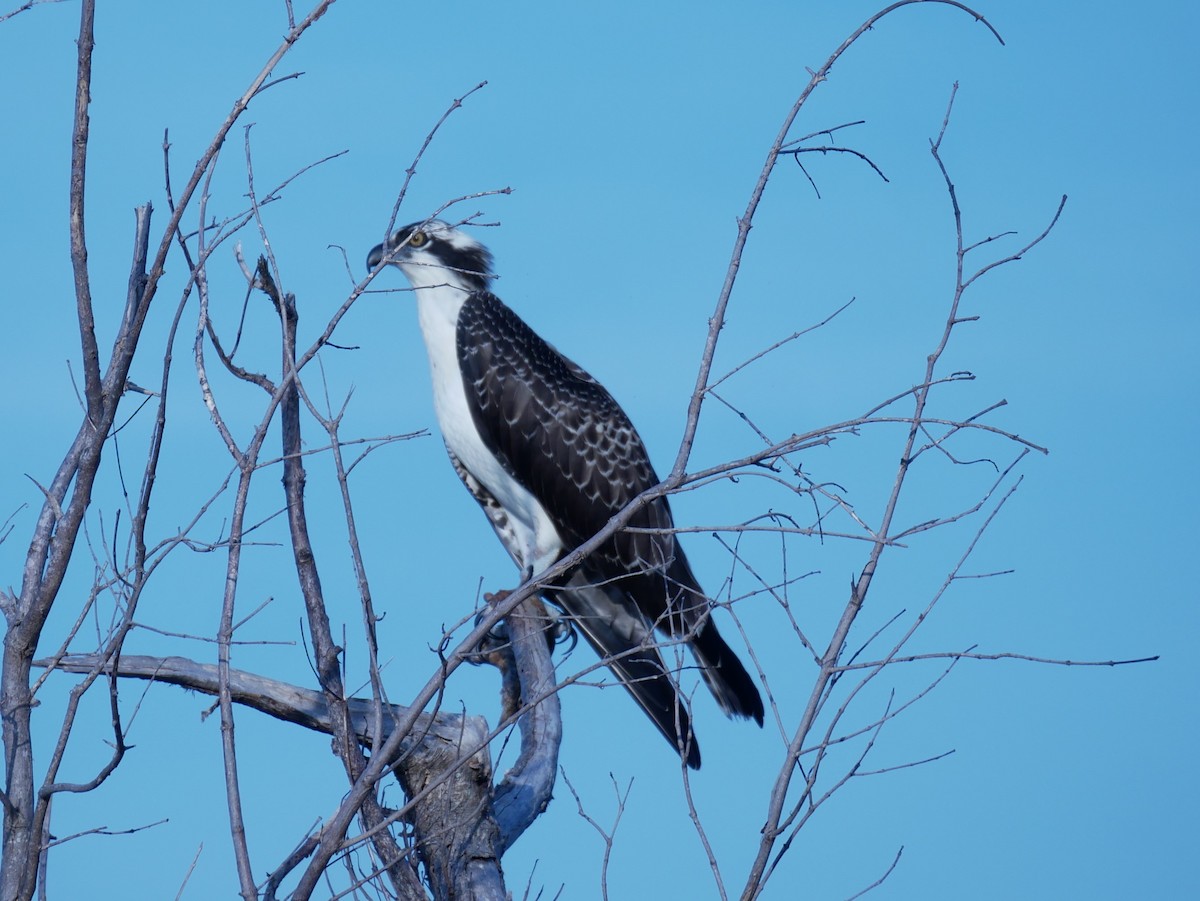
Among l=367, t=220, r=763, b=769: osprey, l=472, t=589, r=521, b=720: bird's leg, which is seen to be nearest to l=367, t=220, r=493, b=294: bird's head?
l=367, t=220, r=763, b=769: osprey

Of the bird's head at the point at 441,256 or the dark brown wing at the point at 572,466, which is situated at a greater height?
the bird's head at the point at 441,256

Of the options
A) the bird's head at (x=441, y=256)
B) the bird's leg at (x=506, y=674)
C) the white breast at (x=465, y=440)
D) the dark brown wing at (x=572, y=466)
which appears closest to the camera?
the bird's leg at (x=506, y=674)

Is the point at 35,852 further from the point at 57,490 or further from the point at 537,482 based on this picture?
the point at 537,482

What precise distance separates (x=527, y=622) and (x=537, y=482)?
0.99 m

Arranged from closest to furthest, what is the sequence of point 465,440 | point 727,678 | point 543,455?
point 727,678 → point 543,455 → point 465,440

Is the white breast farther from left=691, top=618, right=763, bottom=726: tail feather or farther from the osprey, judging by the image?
left=691, top=618, right=763, bottom=726: tail feather

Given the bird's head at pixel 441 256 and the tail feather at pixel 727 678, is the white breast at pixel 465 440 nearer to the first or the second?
the bird's head at pixel 441 256

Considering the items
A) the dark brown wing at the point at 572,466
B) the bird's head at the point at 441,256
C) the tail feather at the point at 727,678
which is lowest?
the tail feather at the point at 727,678

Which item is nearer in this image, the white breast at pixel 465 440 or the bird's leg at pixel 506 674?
the bird's leg at pixel 506 674

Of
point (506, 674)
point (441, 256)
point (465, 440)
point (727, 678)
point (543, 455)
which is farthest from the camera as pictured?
point (441, 256)

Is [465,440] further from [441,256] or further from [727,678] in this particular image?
[727,678]

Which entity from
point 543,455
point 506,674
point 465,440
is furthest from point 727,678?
point 465,440

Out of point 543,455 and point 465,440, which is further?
point 465,440

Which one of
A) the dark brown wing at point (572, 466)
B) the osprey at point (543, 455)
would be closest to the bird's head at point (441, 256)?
the osprey at point (543, 455)
